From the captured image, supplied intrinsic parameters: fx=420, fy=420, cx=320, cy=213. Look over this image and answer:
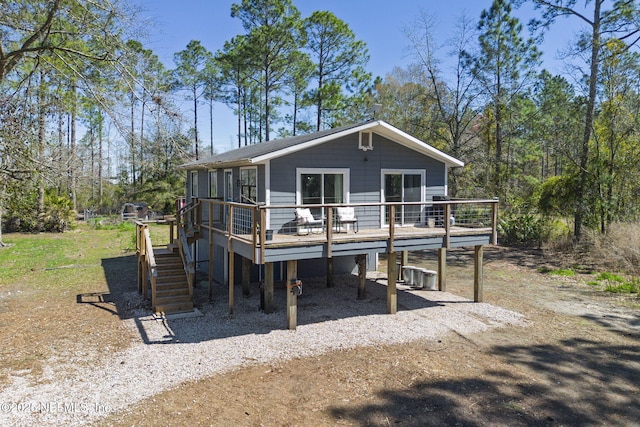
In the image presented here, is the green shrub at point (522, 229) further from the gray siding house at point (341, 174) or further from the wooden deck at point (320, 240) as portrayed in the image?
the wooden deck at point (320, 240)

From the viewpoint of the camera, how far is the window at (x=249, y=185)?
1154 centimetres

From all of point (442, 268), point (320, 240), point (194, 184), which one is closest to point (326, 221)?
point (320, 240)

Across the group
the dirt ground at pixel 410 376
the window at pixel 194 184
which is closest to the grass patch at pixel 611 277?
the dirt ground at pixel 410 376

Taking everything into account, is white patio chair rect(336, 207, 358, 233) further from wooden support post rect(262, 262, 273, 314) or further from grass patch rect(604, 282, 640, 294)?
grass patch rect(604, 282, 640, 294)

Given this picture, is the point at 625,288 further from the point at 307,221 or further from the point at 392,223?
the point at 307,221

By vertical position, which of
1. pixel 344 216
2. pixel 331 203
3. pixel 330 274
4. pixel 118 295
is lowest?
pixel 118 295

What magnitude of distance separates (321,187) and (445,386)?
21.0 ft

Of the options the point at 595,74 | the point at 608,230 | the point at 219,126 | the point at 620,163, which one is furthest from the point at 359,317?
the point at 219,126

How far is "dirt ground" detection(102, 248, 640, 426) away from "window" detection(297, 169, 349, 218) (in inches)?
186

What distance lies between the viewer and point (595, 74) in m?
19.5

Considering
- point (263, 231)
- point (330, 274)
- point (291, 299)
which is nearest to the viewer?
point (263, 231)

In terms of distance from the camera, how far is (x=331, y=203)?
38.3ft

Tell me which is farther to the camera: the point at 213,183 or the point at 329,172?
the point at 213,183

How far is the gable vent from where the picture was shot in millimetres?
11953
